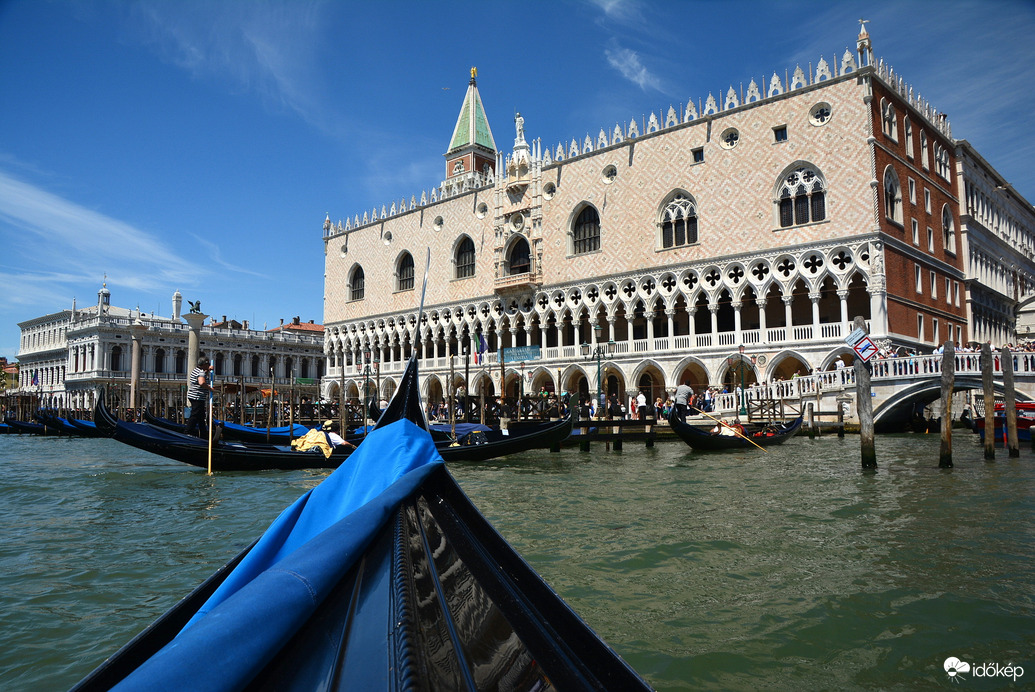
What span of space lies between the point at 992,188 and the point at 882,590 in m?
23.1

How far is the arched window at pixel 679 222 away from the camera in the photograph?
52.0 feet

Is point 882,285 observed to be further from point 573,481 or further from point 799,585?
point 799,585

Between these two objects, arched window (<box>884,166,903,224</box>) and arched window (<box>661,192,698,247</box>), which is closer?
arched window (<box>884,166,903,224</box>)

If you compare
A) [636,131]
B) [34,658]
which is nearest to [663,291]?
[636,131]

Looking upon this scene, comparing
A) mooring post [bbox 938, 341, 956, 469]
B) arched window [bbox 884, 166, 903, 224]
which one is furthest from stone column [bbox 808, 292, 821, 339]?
mooring post [bbox 938, 341, 956, 469]

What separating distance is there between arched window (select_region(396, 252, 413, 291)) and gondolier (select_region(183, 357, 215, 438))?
13860 millimetres

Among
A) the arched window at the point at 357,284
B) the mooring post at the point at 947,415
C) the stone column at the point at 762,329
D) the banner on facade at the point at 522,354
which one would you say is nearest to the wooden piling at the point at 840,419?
the stone column at the point at 762,329

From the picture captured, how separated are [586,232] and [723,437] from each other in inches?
383

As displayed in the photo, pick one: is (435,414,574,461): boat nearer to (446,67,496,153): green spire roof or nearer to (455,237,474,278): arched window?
(455,237,474,278): arched window

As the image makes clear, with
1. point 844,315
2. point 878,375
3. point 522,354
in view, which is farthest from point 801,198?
point 522,354

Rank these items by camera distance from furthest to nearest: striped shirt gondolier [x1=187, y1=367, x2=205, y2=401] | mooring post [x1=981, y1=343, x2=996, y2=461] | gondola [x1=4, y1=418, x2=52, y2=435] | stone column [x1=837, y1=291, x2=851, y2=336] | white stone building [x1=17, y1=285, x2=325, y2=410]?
white stone building [x1=17, y1=285, x2=325, y2=410]
gondola [x1=4, y1=418, x2=52, y2=435]
stone column [x1=837, y1=291, x2=851, y2=336]
striped shirt gondolier [x1=187, y1=367, x2=205, y2=401]
mooring post [x1=981, y1=343, x2=996, y2=461]

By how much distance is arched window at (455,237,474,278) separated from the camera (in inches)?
823

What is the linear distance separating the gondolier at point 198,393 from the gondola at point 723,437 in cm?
592

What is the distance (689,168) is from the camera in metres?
15.7
